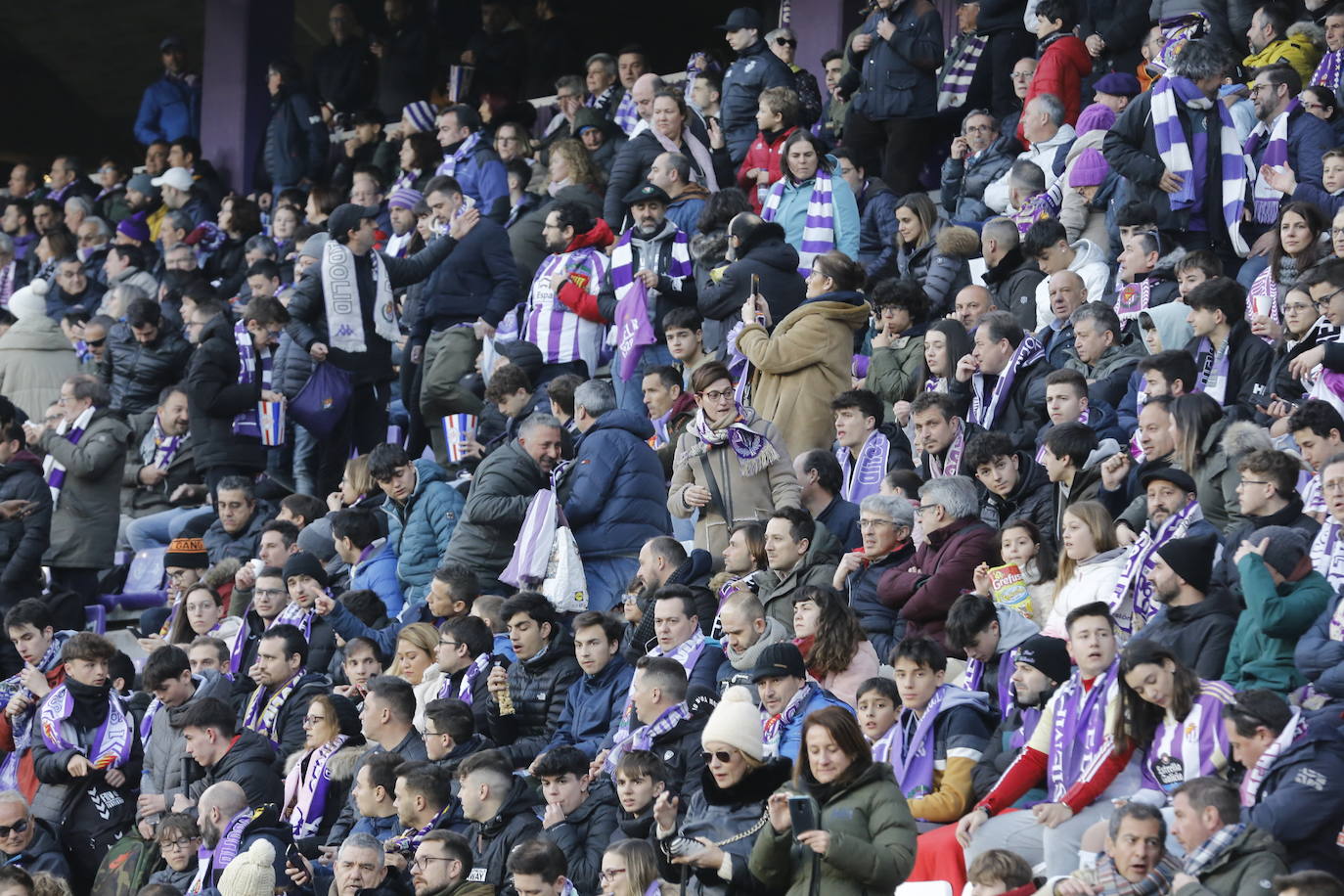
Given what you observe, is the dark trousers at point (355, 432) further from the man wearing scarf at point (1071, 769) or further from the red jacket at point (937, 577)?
the man wearing scarf at point (1071, 769)

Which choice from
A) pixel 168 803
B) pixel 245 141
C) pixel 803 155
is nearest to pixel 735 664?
pixel 168 803

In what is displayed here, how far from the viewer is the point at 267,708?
10.6 m

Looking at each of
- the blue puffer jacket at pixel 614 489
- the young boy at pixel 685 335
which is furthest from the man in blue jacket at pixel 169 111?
the blue puffer jacket at pixel 614 489

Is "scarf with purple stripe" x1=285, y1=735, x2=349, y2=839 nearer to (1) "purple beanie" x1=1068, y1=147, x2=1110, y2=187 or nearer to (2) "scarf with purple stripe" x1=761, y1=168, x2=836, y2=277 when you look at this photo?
(2) "scarf with purple stripe" x1=761, y1=168, x2=836, y2=277

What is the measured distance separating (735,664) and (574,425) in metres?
3.49

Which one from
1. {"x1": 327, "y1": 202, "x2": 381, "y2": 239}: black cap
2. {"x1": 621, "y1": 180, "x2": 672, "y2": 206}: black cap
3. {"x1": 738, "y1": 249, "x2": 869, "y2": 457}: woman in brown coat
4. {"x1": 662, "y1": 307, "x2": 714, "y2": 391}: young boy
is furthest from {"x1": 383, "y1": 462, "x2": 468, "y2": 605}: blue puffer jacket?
{"x1": 327, "y1": 202, "x2": 381, "y2": 239}: black cap

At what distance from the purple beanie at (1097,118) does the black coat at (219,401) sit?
5.29 meters

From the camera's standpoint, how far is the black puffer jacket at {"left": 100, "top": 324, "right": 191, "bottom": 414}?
15.1 metres

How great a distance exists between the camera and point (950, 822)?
25.4 ft

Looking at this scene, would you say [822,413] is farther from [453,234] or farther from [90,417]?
[90,417]

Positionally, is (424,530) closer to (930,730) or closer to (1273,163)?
(930,730)

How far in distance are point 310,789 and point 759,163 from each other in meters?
6.03

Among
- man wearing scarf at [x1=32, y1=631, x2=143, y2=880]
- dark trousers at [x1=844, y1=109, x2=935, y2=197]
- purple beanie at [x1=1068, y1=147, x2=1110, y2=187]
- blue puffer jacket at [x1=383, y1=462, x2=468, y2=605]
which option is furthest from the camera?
dark trousers at [x1=844, y1=109, x2=935, y2=197]

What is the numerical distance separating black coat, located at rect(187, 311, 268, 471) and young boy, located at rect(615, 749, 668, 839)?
20.5 feet
